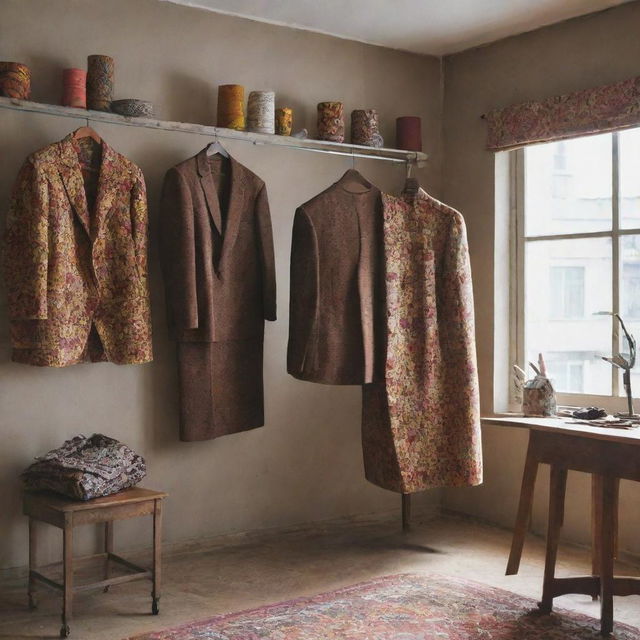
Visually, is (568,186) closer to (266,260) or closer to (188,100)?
(266,260)

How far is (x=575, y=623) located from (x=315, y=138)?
8.63 feet

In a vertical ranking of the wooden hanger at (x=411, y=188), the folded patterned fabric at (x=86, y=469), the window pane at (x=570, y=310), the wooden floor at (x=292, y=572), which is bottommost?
the wooden floor at (x=292, y=572)

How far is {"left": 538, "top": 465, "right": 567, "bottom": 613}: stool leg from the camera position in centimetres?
339

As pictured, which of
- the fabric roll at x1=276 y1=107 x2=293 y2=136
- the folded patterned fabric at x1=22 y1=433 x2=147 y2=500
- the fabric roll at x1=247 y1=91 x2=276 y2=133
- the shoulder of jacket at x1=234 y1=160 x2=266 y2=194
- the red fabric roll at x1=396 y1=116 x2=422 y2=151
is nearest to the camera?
the folded patterned fabric at x1=22 y1=433 x2=147 y2=500

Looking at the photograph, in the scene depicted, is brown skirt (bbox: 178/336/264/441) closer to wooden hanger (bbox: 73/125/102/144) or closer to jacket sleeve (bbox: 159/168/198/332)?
jacket sleeve (bbox: 159/168/198/332)

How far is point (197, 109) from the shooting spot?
4230 mm

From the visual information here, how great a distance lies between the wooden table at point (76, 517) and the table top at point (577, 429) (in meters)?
1.46

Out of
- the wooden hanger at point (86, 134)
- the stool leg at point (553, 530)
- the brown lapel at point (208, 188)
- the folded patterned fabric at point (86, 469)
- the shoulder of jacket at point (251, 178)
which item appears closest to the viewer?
the folded patterned fabric at point (86, 469)

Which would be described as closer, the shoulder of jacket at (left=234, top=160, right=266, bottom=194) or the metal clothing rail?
the metal clothing rail

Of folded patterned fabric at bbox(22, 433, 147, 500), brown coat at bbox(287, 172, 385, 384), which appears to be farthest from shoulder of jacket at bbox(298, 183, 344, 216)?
folded patterned fabric at bbox(22, 433, 147, 500)

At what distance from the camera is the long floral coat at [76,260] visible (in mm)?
3482

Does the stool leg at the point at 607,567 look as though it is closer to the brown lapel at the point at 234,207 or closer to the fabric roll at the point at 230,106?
the brown lapel at the point at 234,207

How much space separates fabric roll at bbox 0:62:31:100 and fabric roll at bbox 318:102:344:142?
149 cm

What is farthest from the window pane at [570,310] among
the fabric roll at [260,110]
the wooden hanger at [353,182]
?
the fabric roll at [260,110]
